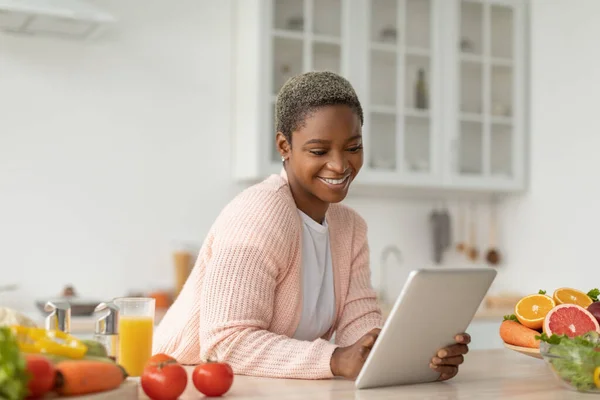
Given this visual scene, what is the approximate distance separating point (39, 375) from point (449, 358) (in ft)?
2.67

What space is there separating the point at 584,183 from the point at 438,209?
82 centimetres

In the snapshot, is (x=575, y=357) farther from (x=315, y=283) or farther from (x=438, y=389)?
(x=315, y=283)

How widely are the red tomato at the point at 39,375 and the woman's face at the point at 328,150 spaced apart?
2.78 ft

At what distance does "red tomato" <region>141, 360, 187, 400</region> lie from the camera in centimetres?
130

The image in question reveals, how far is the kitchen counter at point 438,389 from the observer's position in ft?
4.66

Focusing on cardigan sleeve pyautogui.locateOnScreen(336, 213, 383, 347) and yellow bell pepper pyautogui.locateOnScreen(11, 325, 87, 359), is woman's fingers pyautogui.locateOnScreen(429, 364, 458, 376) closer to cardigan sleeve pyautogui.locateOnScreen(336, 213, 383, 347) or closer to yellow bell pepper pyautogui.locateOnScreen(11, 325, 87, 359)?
cardigan sleeve pyautogui.locateOnScreen(336, 213, 383, 347)

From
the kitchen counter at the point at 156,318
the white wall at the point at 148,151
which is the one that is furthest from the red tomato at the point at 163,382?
the white wall at the point at 148,151

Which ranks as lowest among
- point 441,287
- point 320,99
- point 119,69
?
point 441,287

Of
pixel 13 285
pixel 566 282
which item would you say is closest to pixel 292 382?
pixel 13 285

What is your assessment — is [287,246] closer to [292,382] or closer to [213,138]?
[292,382]

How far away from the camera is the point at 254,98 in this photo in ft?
12.5

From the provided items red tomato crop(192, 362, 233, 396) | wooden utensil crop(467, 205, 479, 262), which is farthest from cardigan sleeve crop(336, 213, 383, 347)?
wooden utensil crop(467, 205, 479, 262)

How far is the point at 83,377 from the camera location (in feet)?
3.81

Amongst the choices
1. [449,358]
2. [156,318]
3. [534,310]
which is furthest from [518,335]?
[156,318]
